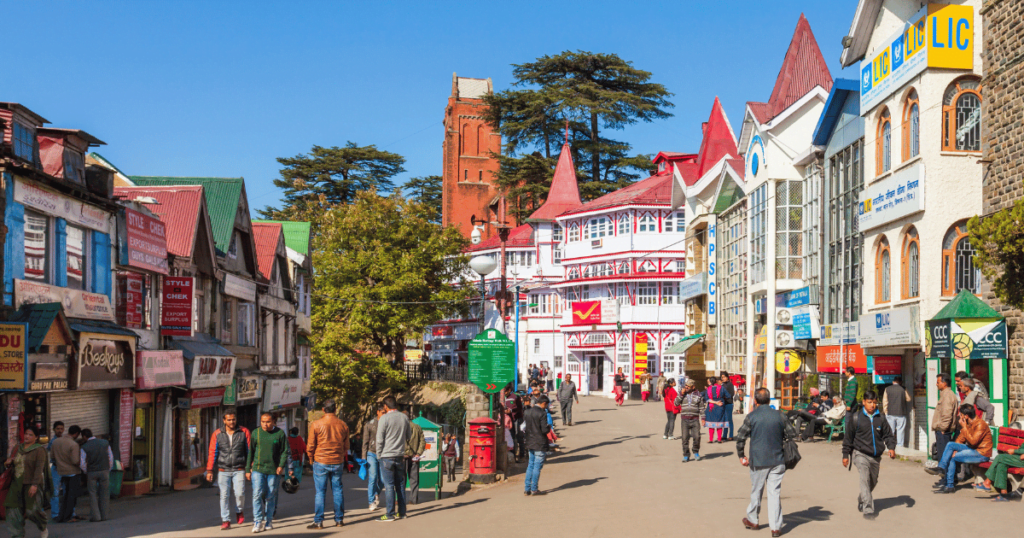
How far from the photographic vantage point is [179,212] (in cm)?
2561

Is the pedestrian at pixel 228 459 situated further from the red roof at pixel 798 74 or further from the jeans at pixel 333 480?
the red roof at pixel 798 74

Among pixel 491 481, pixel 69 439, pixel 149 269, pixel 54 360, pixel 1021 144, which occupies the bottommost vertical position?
pixel 491 481

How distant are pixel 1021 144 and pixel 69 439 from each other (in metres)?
17.1

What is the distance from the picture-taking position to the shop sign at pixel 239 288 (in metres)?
29.3

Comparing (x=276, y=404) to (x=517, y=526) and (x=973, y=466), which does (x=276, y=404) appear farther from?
(x=973, y=466)

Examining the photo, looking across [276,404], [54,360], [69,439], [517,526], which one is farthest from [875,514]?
[276,404]

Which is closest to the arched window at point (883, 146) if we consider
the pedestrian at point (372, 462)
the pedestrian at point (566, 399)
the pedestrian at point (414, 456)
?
the pedestrian at point (566, 399)

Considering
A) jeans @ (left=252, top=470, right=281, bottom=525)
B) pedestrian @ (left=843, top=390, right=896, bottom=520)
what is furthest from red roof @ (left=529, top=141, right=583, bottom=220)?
jeans @ (left=252, top=470, right=281, bottom=525)

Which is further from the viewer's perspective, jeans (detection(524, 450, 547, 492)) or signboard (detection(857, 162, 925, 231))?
signboard (detection(857, 162, 925, 231))

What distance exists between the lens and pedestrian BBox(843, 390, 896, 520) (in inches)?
518

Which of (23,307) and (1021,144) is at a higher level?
(1021,144)

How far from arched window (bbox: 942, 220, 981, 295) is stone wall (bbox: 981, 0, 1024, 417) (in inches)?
53.2

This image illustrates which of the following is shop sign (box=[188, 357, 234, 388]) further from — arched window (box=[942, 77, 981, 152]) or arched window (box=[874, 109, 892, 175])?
arched window (box=[942, 77, 981, 152])

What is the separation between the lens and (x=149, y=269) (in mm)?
22938
